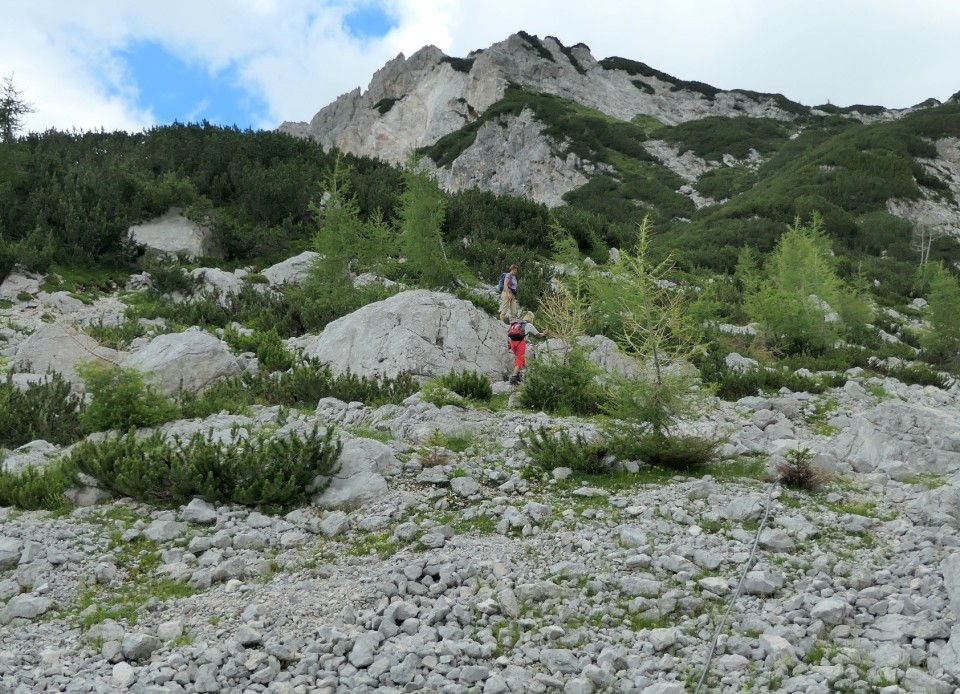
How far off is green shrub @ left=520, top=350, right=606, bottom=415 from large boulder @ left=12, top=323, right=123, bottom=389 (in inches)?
315

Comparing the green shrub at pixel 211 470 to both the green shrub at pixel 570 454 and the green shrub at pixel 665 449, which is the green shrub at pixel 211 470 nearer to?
the green shrub at pixel 570 454

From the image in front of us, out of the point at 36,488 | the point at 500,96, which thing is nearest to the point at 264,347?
the point at 36,488

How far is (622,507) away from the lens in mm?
7312

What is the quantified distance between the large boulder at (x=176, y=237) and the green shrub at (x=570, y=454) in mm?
19706

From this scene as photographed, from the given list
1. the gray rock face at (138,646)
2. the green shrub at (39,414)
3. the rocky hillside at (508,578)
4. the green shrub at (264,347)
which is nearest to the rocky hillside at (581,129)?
the green shrub at (264,347)

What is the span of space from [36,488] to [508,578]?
536cm

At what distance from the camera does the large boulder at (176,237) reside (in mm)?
24688

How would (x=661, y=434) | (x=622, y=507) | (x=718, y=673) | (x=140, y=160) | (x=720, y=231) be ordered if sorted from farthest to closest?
1. (x=720, y=231)
2. (x=140, y=160)
3. (x=661, y=434)
4. (x=622, y=507)
5. (x=718, y=673)

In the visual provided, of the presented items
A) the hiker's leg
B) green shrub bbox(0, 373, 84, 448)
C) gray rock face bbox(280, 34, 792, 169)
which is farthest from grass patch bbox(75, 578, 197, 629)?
gray rock face bbox(280, 34, 792, 169)

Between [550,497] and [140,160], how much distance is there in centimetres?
3120

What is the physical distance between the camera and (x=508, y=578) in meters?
5.79

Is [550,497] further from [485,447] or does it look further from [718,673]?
[718,673]

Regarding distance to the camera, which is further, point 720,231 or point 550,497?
point 720,231

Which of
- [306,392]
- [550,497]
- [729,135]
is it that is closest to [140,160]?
[306,392]
